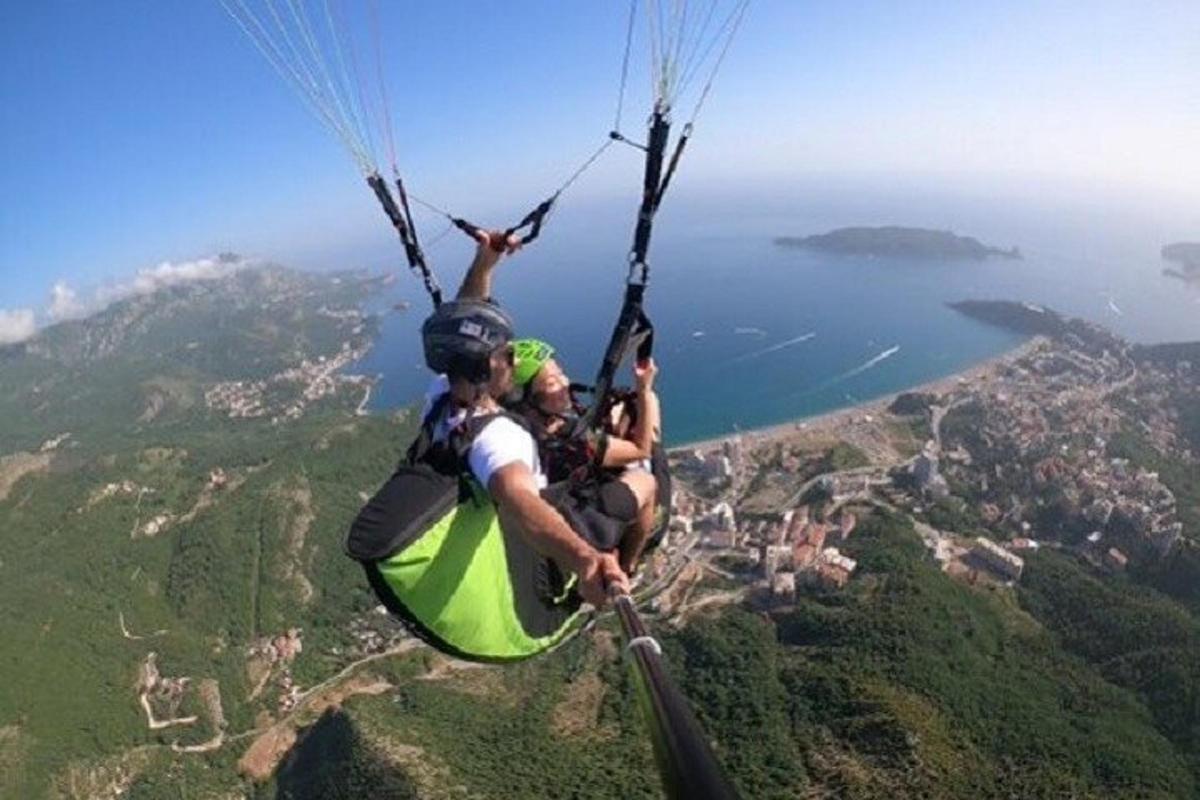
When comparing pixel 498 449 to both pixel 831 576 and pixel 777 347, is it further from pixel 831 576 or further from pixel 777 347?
pixel 777 347

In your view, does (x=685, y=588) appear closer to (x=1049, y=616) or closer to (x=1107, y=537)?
(x=1049, y=616)

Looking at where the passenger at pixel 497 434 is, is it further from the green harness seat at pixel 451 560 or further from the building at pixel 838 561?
A: the building at pixel 838 561

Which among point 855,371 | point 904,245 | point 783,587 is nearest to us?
point 783,587

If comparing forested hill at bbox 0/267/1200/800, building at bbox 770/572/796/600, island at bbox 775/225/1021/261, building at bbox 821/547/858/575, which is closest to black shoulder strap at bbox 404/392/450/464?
forested hill at bbox 0/267/1200/800

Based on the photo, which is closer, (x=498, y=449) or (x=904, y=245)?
(x=498, y=449)

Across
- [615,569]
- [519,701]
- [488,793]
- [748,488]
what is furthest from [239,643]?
[615,569]

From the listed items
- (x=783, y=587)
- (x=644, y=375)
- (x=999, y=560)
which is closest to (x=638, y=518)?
(x=644, y=375)

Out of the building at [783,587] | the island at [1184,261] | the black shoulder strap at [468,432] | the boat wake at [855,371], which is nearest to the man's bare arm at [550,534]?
the black shoulder strap at [468,432]
